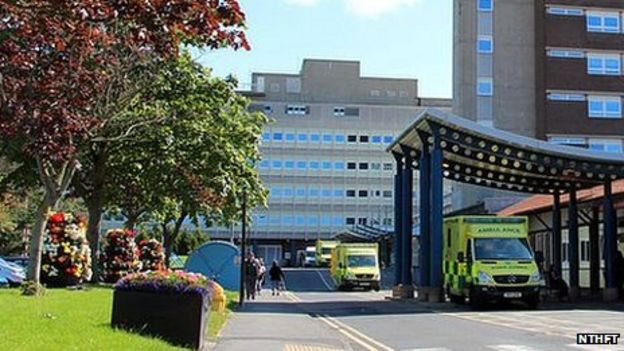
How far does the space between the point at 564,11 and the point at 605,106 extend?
746 cm

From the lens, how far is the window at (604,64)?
6197 cm

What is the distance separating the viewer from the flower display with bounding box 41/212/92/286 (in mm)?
28125

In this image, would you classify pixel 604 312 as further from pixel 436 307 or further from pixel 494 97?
pixel 494 97

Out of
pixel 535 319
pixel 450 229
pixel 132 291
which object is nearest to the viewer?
pixel 132 291

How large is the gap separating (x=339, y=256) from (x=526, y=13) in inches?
1040

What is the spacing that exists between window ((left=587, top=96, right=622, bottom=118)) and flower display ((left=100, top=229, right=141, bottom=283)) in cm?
3696

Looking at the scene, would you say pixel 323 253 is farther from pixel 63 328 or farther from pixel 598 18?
pixel 63 328

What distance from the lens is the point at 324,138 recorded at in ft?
368

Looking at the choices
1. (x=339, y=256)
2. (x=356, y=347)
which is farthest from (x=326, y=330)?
(x=339, y=256)

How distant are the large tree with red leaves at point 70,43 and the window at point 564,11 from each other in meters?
49.4

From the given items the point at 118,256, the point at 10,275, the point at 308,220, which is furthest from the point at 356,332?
the point at 308,220

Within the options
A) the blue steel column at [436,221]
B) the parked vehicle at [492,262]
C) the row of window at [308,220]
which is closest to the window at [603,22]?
the blue steel column at [436,221]

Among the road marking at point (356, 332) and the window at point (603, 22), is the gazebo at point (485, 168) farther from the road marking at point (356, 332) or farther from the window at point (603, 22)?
the window at point (603, 22)

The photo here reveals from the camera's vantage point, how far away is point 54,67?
1254 centimetres
